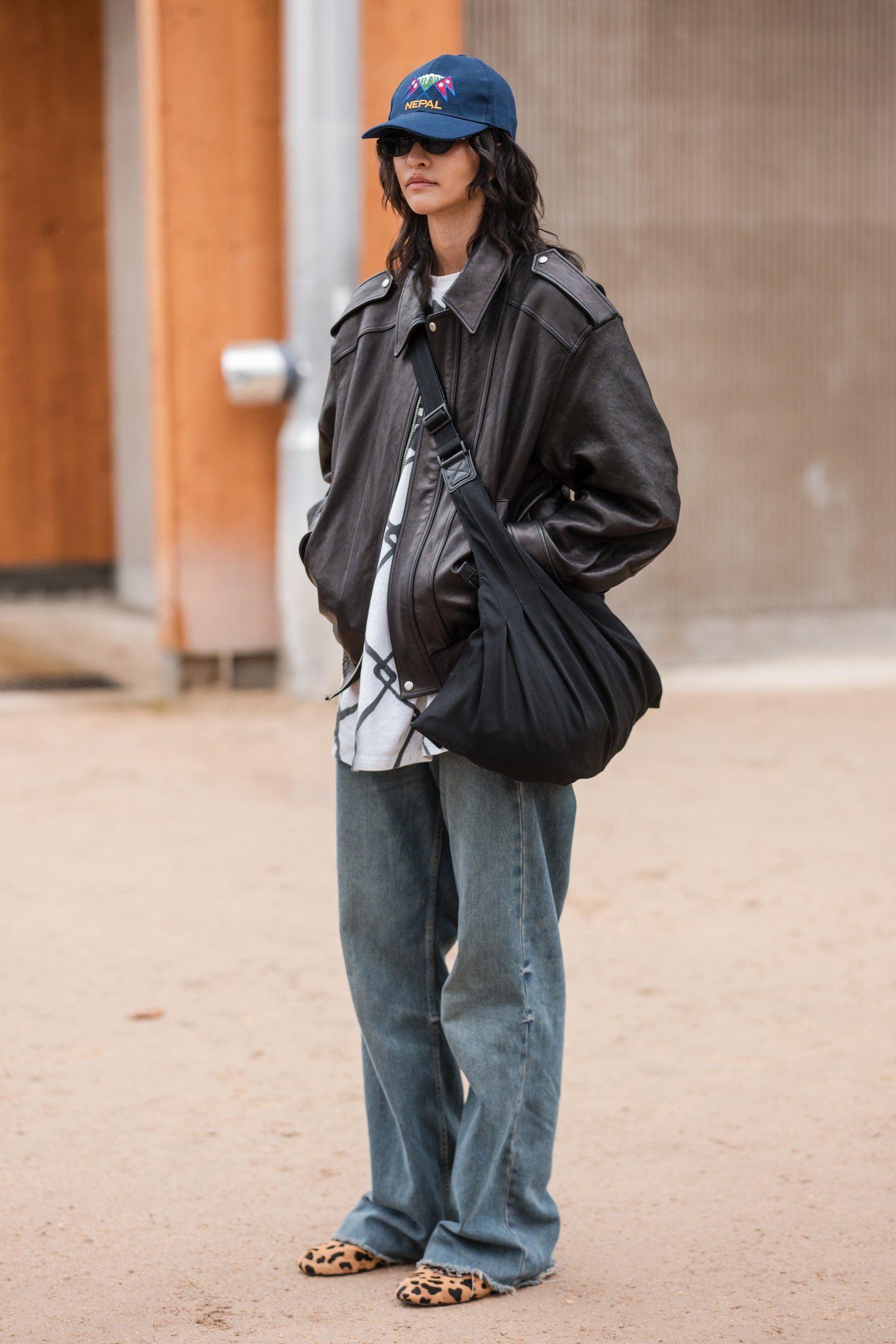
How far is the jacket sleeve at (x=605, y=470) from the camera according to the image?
2652 millimetres

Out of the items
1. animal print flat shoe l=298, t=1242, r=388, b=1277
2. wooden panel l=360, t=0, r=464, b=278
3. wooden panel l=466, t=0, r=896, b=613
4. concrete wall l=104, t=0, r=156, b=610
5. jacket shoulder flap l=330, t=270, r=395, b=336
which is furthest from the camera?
concrete wall l=104, t=0, r=156, b=610

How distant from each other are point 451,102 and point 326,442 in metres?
0.66

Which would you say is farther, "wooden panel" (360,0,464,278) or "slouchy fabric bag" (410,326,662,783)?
"wooden panel" (360,0,464,278)

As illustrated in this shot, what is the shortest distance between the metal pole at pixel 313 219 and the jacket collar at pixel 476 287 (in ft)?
19.6

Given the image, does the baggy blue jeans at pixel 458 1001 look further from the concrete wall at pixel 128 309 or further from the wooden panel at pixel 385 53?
the concrete wall at pixel 128 309

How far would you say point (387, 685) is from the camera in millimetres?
2799

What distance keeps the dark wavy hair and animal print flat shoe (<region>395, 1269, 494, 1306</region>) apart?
5.40 feet

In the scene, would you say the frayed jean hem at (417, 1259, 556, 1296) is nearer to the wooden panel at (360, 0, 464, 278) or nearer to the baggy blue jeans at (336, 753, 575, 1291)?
the baggy blue jeans at (336, 753, 575, 1291)

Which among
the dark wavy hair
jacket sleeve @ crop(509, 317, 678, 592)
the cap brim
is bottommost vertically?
jacket sleeve @ crop(509, 317, 678, 592)

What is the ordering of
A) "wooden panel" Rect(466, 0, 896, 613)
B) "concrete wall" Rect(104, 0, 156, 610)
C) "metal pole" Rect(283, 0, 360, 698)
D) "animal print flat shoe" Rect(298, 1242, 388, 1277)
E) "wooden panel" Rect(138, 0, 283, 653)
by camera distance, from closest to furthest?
"animal print flat shoe" Rect(298, 1242, 388, 1277), "metal pole" Rect(283, 0, 360, 698), "wooden panel" Rect(138, 0, 283, 653), "wooden panel" Rect(466, 0, 896, 613), "concrete wall" Rect(104, 0, 156, 610)

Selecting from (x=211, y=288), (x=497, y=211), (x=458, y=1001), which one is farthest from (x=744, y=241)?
(x=458, y=1001)

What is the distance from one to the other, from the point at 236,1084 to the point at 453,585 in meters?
1.81

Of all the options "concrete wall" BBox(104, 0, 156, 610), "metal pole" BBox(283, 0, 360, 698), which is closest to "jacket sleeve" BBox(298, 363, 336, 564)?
"metal pole" BBox(283, 0, 360, 698)

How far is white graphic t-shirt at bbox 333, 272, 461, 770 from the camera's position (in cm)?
276
